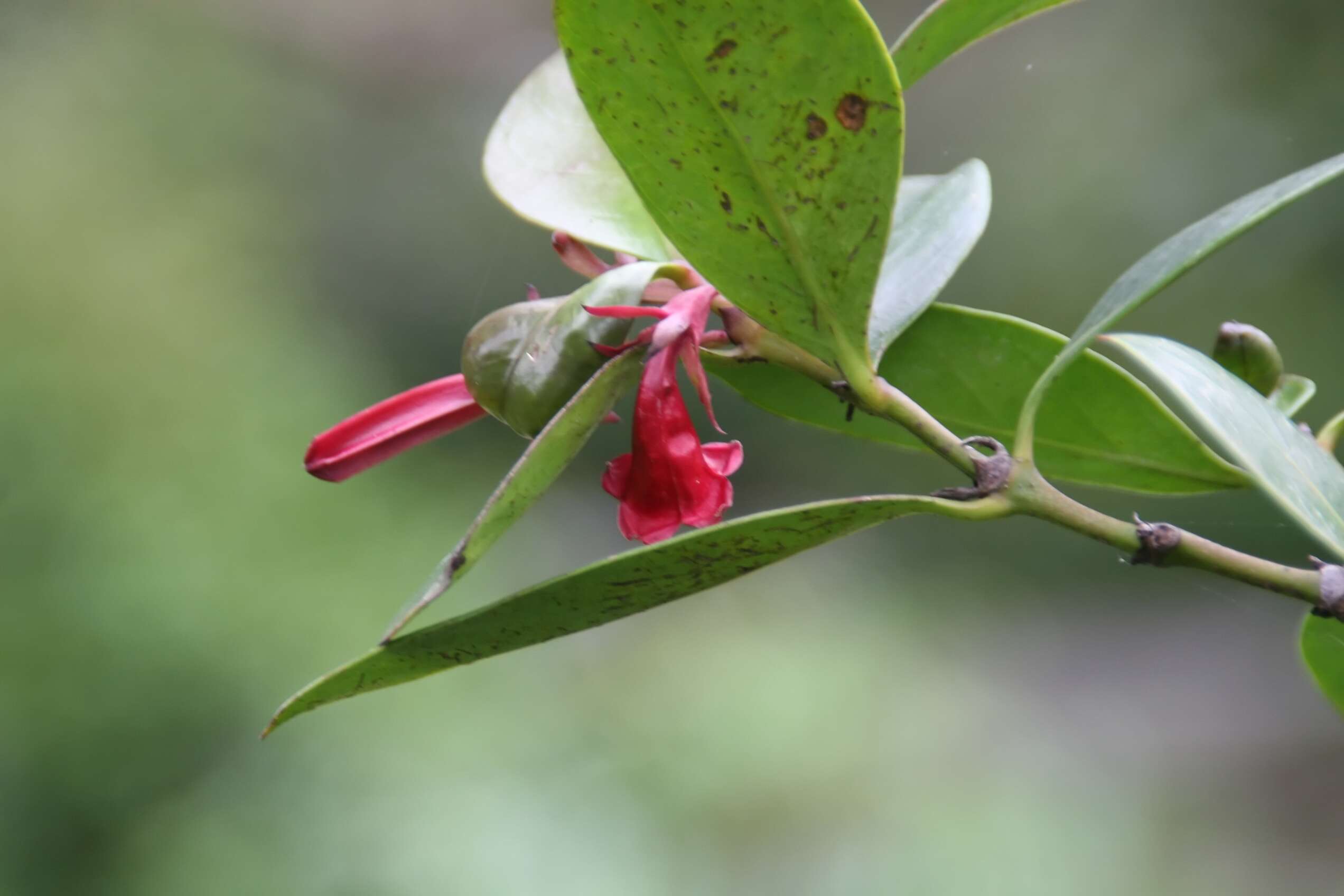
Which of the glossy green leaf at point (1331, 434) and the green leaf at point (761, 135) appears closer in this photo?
the green leaf at point (761, 135)

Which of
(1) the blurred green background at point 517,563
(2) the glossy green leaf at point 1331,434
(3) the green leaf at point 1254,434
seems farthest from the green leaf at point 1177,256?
(1) the blurred green background at point 517,563

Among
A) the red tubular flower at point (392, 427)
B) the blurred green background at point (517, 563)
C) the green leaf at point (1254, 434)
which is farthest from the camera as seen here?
the blurred green background at point (517, 563)

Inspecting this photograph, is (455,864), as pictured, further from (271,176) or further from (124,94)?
(124,94)

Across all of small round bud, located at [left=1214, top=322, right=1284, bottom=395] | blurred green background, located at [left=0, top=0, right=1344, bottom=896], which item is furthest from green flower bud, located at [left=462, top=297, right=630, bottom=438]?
blurred green background, located at [left=0, top=0, right=1344, bottom=896]

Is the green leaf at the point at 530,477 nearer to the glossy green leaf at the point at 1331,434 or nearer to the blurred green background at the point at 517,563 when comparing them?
the glossy green leaf at the point at 1331,434

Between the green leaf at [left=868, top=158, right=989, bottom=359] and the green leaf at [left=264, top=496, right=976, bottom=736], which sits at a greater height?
the green leaf at [left=868, top=158, right=989, bottom=359]

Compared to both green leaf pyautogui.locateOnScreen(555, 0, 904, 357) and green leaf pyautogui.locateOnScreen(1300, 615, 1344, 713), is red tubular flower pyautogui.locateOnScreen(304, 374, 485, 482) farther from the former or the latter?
green leaf pyautogui.locateOnScreen(1300, 615, 1344, 713)

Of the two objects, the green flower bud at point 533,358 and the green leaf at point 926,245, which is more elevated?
the green flower bud at point 533,358

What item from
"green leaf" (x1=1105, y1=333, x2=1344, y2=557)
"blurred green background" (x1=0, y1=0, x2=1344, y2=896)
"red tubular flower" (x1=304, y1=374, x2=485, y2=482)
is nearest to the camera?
"green leaf" (x1=1105, y1=333, x2=1344, y2=557)
